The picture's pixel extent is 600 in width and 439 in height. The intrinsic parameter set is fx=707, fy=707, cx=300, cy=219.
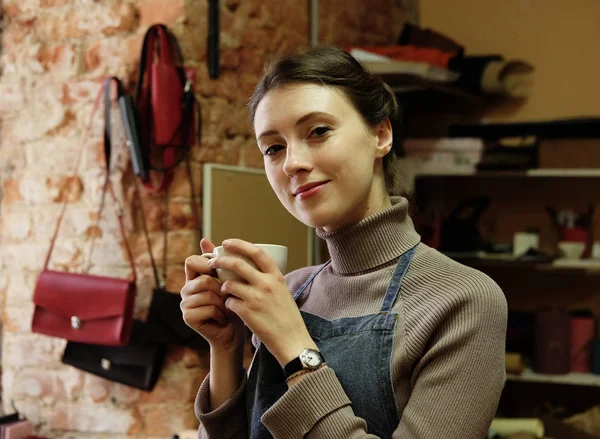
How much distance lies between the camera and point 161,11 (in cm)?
196

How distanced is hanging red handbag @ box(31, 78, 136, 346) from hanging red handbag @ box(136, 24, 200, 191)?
100mm

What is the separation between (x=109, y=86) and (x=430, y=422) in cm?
148

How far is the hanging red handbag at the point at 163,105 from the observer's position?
191cm

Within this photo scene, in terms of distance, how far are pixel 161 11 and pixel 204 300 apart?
1260 mm

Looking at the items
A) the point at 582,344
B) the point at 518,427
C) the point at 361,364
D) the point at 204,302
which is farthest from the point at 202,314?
the point at 582,344

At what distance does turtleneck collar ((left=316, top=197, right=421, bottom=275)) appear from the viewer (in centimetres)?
96

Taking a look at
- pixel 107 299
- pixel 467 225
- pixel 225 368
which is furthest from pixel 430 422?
pixel 467 225

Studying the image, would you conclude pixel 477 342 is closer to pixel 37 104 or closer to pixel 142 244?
pixel 142 244

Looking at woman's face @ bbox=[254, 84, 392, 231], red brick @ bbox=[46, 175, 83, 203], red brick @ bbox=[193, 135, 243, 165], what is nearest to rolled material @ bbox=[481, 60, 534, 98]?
red brick @ bbox=[193, 135, 243, 165]

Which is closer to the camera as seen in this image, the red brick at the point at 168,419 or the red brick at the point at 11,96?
the red brick at the point at 168,419

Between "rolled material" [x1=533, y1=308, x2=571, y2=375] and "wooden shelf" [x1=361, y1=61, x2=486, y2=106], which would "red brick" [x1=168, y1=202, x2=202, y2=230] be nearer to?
"wooden shelf" [x1=361, y1=61, x2=486, y2=106]

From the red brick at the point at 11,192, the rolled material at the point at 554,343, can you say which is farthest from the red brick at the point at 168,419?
the rolled material at the point at 554,343

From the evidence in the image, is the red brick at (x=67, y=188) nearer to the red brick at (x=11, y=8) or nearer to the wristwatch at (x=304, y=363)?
the red brick at (x=11, y=8)

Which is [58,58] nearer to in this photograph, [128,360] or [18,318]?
[18,318]
